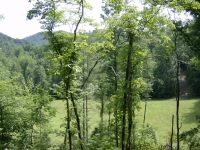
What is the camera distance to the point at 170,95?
45.8m

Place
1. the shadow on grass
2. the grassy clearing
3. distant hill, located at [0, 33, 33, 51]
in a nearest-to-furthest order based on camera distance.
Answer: the grassy clearing → the shadow on grass → distant hill, located at [0, 33, 33, 51]

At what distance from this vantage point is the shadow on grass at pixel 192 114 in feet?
100

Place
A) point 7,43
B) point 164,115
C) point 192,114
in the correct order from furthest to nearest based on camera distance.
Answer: point 7,43 → point 164,115 → point 192,114

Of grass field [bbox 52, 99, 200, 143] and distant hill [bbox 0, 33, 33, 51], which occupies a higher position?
distant hill [bbox 0, 33, 33, 51]

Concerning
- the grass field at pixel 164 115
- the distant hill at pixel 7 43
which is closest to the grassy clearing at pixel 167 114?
the grass field at pixel 164 115

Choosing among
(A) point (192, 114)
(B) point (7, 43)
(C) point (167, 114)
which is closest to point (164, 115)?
(C) point (167, 114)

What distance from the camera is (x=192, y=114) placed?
32.8 meters

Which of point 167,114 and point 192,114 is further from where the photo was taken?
point 167,114

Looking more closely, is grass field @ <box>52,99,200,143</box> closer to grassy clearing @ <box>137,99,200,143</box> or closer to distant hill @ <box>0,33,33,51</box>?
grassy clearing @ <box>137,99,200,143</box>

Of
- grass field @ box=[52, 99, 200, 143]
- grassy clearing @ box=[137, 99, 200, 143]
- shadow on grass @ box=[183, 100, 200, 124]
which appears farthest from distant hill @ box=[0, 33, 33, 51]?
shadow on grass @ box=[183, 100, 200, 124]

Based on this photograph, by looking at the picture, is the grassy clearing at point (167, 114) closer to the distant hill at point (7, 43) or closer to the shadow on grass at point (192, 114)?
the shadow on grass at point (192, 114)

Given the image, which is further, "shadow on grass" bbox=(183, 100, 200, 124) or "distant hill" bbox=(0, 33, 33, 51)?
"distant hill" bbox=(0, 33, 33, 51)

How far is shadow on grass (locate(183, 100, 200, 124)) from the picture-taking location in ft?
100

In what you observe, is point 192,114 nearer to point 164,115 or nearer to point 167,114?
point 167,114
